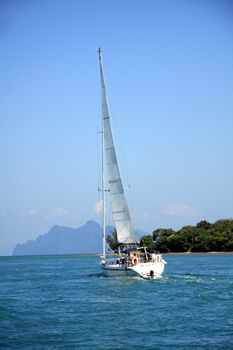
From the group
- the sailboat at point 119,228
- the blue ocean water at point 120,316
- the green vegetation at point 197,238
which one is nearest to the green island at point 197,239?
the green vegetation at point 197,238

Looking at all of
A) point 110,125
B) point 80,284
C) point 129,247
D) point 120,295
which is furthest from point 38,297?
point 110,125

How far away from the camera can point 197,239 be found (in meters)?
158

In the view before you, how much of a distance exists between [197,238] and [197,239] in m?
0.31

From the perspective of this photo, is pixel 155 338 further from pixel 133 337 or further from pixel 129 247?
pixel 129 247

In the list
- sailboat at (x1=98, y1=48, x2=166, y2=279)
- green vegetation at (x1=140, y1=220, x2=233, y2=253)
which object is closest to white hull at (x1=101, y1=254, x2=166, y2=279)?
sailboat at (x1=98, y1=48, x2=166, y2=279)

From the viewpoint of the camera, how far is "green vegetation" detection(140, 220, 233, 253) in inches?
6088

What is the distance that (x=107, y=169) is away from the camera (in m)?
59.6

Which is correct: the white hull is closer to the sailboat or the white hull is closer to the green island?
the sailboat

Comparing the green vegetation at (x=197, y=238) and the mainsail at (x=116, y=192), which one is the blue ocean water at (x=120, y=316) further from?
the green vegetation at (x=197, y=238)

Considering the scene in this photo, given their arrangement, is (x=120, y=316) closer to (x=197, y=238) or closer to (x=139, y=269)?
(x=139, y=269)

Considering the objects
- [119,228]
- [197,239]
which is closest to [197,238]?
[197,239]

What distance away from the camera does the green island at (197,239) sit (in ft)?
507

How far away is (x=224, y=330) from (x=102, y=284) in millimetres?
24922

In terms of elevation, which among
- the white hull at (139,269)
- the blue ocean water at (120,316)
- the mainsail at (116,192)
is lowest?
the blue ocean water at (120,316)
